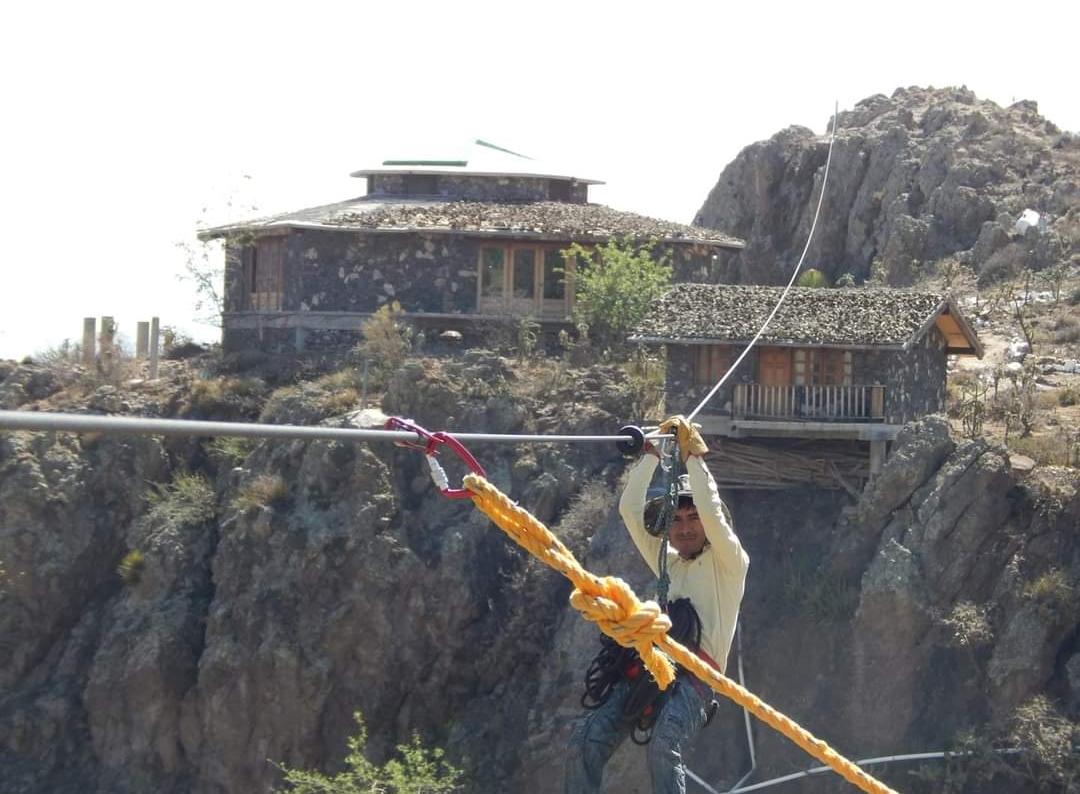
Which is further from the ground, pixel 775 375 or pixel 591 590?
pixel 775 375

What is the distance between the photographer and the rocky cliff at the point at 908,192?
4966cm

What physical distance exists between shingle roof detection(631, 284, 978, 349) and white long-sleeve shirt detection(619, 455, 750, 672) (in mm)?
21983

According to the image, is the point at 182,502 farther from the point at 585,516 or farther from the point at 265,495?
the point at 585,516

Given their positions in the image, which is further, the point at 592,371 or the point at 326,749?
the point at 592,371

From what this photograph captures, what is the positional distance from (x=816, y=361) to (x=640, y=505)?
894 inches

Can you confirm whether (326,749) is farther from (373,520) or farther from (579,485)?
(579,485)

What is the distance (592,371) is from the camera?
37438mm

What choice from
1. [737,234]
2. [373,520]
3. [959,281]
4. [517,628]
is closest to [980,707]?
[517,628]

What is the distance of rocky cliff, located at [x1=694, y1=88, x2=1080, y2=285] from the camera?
49656 mm

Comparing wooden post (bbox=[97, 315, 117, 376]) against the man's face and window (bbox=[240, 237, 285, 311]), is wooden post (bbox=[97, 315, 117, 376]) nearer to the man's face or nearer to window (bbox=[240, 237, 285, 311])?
window (bbox=[240, 237, 285, 311])

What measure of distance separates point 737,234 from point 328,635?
25890mm

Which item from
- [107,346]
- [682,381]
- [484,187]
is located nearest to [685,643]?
[682,381]

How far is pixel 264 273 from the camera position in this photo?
44031 mm

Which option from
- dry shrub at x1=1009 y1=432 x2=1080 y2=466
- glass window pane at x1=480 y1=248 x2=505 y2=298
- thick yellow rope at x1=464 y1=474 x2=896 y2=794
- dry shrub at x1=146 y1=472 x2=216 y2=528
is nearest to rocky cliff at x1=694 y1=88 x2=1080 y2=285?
glass window pane at x1=480 y1=248 x2=505 y2=298
